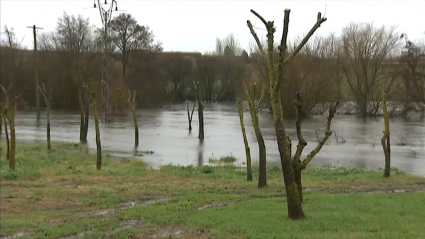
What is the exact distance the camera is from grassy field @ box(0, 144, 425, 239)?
6.64 m

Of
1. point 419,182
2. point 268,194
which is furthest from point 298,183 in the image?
point 419,182

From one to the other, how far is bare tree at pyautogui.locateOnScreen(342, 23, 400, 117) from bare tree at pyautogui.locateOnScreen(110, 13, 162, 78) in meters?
32.1

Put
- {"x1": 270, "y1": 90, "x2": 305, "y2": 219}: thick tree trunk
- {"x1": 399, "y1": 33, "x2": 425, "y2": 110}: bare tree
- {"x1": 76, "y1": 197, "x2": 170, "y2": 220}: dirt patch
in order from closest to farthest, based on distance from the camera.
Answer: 1. {"x1": 270, "y1": 90, "x2": 305, "y2": 219}: thick tree trunk
2. {"x1": 76, "y1": 197, "x2": 170, "y2": 220}: dirt patch
3. {"x1": 399, "y1": 33, "x2": 425, "y2": 110}: bare tree

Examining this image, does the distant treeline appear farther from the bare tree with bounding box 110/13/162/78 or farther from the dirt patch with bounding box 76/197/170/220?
the dirt patch with bounding box 76/197/170/220

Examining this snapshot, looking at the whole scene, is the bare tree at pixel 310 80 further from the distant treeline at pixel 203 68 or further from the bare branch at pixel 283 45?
the bare branch at pixel 283 45

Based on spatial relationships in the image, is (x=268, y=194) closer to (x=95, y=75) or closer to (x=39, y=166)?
(x=39, y=166)

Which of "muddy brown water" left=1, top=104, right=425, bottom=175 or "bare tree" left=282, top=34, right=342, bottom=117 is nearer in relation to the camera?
"muddy brown water" left=1, top=104, right=425, bottom=175

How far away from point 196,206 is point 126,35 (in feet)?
222

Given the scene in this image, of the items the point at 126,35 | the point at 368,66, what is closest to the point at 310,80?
the point at 368,66

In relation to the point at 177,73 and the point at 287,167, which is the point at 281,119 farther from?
the point at 177,73

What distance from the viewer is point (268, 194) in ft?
33.6

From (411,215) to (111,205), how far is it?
5135 millimetres

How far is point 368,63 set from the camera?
5528 cm

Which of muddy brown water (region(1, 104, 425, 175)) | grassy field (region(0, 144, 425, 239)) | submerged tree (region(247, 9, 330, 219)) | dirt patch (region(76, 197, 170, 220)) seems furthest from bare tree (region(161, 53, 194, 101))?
submerged tree (region(247, 9, 330, 219))
